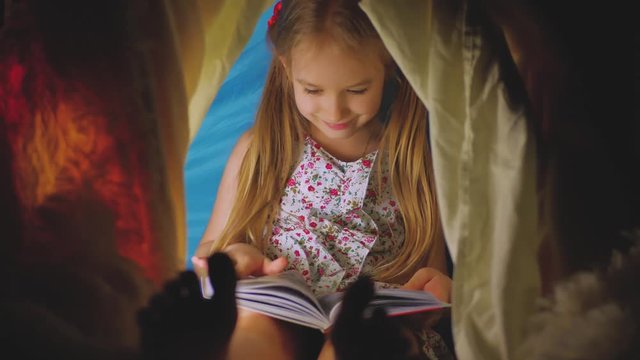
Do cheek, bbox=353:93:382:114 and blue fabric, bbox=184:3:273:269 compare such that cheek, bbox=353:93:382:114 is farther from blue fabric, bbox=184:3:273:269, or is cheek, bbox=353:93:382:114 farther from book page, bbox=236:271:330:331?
book page, bbox=236:271:330:331

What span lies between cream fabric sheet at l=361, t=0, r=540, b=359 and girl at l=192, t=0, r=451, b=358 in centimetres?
12

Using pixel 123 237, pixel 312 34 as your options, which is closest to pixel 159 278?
pixel 123 237

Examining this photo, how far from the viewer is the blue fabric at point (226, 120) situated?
121cm

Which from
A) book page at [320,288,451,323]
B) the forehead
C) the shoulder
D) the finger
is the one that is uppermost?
the forehead

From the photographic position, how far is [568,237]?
38.8 inches

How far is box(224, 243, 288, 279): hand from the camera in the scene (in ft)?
→ 3.66

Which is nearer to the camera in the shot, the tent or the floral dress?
the tent

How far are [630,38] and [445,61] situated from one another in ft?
0.89

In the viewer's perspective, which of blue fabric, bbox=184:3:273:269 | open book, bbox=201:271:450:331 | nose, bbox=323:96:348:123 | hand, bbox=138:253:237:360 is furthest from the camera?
blue fabric, bbox=184:3:273:269

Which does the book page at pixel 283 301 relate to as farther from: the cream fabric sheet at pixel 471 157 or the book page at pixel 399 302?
the cream fabric sheet at pixel 471 157

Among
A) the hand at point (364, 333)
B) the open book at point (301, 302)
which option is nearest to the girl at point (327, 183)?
the open book at point (301, 302)

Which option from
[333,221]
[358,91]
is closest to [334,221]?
[333,221]

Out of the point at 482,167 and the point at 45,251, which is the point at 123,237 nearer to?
the point at 45,251

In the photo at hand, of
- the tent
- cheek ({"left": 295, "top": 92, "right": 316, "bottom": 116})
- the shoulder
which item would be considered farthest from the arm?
the tent
